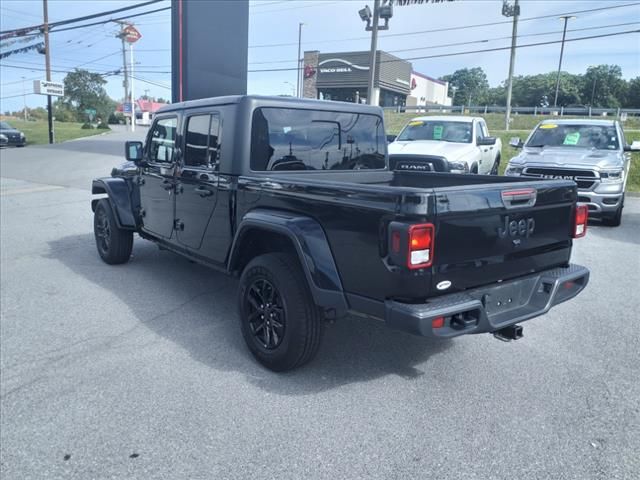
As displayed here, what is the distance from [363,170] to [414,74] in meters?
61.5

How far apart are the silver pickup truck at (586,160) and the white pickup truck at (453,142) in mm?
885

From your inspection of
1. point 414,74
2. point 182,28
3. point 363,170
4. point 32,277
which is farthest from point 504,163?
point 414,74

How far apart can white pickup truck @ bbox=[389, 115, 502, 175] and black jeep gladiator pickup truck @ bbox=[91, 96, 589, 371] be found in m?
5.70

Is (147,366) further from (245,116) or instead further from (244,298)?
(245,116)

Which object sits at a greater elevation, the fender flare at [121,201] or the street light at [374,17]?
the street light at [374,17]

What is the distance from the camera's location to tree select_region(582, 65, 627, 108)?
3064 inches

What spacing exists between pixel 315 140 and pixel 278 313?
63.5 inches

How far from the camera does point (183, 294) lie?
5.52 meters

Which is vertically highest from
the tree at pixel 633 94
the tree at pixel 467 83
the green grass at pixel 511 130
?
the tree at pixel 467 83

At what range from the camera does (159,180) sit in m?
5.31

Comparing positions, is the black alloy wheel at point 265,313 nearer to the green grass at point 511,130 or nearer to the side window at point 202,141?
the side window at point 202,141

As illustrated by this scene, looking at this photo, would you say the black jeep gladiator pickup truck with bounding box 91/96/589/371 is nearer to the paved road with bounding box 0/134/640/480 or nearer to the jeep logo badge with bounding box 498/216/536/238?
the jeep logo badge with bounding box 498/216/536/238

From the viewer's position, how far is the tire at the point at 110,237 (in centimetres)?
634

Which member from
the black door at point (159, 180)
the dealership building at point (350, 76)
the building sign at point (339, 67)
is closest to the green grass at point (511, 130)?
the dealership building at point (350, 76)
